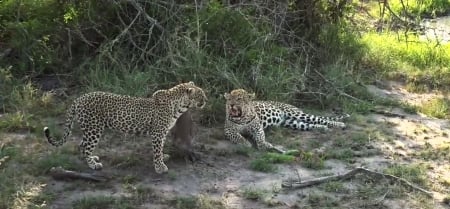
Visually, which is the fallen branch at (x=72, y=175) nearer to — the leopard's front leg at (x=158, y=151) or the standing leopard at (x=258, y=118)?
the leopard's front leg at (x=158, y=151)

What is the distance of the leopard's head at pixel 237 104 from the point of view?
325 inches

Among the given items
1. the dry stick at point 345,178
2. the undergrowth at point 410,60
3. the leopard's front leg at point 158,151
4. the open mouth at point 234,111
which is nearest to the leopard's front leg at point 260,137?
the open mouth at point 234,111

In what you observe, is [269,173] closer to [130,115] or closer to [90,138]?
[130,115]

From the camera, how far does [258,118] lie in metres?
8.46

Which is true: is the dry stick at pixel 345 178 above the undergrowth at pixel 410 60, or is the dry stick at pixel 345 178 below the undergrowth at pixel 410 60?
below

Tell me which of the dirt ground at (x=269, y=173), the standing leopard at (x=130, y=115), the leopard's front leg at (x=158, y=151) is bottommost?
the dirt ground at (x=269, y=173)

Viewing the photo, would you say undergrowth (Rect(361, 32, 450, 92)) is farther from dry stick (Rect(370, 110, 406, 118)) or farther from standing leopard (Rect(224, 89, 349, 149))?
standing leopard (Rect(224, 89, 349, 149))

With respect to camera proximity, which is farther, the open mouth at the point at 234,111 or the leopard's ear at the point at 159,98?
the open mouth at the point at 234,111

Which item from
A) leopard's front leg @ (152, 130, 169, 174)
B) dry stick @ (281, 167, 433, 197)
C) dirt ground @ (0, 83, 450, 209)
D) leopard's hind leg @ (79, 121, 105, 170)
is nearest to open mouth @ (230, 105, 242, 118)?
dirt ground @ (0, 83, 450, 209)

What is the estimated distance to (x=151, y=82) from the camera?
29.2 ft

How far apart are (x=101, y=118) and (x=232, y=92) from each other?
1901 millimetres

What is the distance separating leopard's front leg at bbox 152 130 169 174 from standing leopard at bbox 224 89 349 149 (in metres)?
1.34

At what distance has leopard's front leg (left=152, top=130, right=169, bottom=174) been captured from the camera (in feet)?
22.7

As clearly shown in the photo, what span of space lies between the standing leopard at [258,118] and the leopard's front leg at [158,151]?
1343 mm
